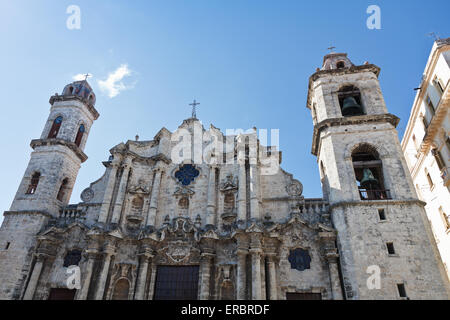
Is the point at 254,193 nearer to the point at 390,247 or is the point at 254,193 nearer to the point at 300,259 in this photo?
the point at 300,259

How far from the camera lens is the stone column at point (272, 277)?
15.0 meters

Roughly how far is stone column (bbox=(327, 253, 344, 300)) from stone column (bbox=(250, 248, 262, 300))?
327cm

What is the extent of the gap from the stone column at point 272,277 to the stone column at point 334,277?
255 cm

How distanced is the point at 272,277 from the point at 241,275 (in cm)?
146

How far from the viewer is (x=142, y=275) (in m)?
16.6

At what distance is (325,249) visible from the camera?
616 inches

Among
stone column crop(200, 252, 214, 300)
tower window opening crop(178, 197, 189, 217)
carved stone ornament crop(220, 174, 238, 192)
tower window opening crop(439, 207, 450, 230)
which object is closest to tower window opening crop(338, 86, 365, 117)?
tower window opening crop(439, 207, 450, 230)

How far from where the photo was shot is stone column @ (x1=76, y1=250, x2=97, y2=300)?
15727 millimetres

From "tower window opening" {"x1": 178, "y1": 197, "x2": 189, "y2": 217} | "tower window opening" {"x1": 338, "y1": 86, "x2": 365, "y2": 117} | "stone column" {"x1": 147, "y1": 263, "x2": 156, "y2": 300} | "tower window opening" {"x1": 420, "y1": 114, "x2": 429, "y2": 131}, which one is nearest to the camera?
"stone column" {"x1": 147, "y1": 263, "x2": 156, "y2": 300}

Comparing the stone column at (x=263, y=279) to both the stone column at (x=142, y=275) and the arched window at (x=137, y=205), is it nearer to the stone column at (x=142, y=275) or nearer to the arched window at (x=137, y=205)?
the stone column at (x=142, y=275)

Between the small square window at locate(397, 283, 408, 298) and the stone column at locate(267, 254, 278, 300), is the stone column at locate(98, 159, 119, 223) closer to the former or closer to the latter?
the stone column at locate(267, 254, 278, 300)
